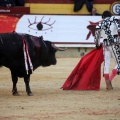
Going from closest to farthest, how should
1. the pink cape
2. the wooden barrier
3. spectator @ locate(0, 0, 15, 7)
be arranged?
the pink cape < the wooden barrier < spectator @ locate(0, 0, 15, 7)

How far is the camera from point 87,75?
12234 millimetres

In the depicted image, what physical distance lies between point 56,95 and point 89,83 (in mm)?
1317

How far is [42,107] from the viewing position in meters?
9.30

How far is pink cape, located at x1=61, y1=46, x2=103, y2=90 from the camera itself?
1213 cm

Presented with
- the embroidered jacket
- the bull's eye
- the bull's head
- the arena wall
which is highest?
the embroidered jacket

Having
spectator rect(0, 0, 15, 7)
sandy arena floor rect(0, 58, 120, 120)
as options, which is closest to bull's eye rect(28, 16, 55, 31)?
spectator rect(0, 0, 15, 7)

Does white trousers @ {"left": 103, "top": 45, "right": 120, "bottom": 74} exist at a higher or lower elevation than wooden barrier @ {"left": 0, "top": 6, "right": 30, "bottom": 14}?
higher

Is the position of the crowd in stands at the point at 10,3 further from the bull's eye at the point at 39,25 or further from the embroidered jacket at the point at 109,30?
the embroidered jacket at the point at 109,30

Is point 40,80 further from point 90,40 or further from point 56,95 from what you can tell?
point 90,40

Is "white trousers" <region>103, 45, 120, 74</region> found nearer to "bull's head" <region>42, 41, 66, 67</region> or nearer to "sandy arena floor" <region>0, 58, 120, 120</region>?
"sandy arena floor" <region>0, 58, 120, 120</region>

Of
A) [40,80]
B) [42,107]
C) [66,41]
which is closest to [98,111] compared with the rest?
[42,107]

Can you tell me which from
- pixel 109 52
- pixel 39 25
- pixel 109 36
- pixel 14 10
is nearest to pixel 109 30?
pixel 109 36

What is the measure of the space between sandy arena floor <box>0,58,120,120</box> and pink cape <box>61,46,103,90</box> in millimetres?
220

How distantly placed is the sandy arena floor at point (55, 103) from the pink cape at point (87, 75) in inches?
8.7
